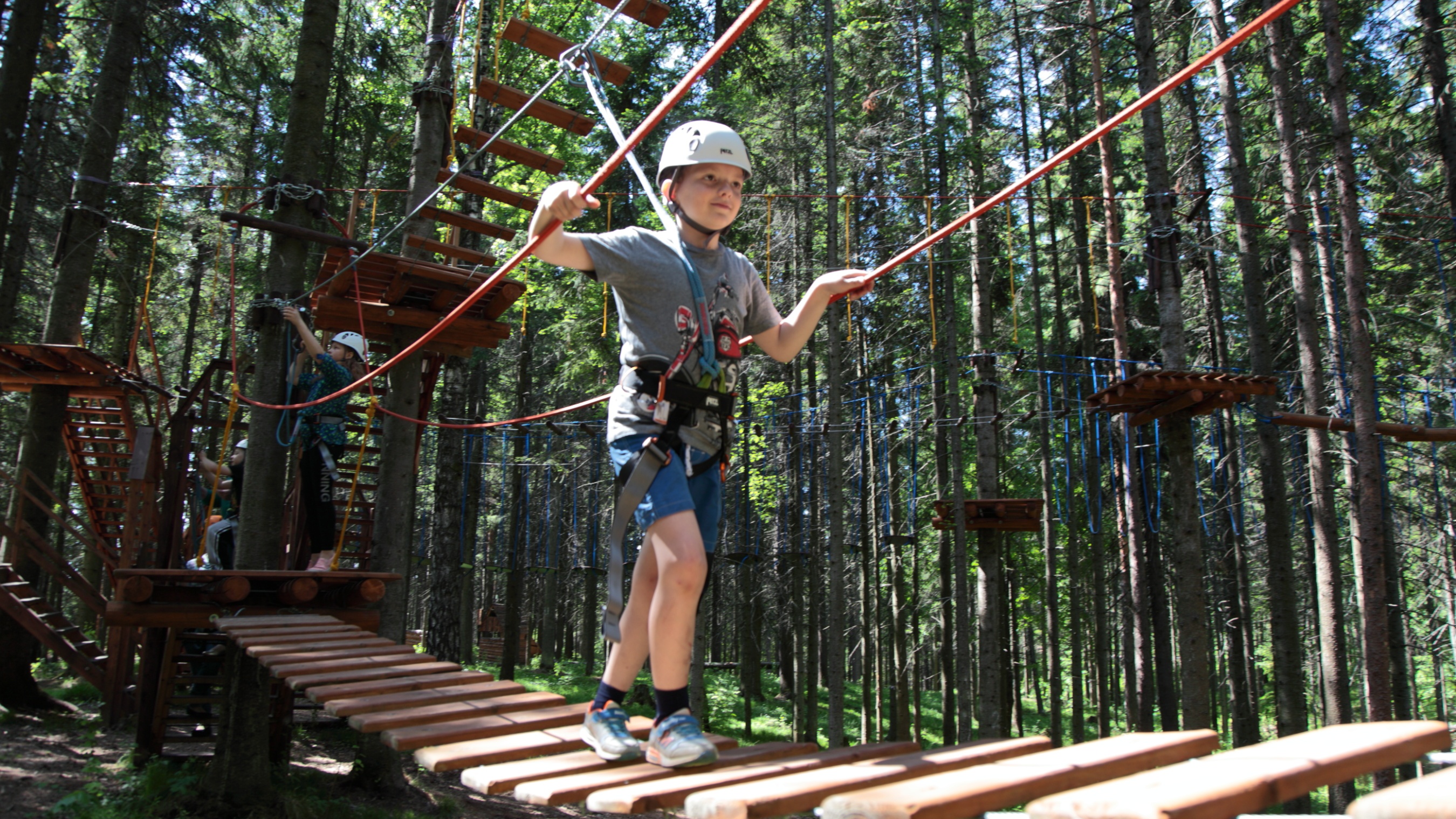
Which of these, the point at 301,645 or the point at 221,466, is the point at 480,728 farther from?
the point at 221,466

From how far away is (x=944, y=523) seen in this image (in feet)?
46.8

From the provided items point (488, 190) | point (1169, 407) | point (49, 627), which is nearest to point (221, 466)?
point (488, 190)

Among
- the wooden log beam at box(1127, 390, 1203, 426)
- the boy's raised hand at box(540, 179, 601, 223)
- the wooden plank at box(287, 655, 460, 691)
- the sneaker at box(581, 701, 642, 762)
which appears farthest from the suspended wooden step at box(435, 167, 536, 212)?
the wooden log beam at box(1127, 390, 1203, 426)

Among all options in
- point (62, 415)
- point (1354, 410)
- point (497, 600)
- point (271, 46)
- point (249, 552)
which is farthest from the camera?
point (497, 600)

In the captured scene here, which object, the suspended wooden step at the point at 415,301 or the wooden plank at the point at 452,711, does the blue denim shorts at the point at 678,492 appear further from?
the suspended wooden step at the point at 415,301

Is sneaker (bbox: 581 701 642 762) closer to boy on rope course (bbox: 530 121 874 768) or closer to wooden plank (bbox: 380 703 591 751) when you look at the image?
boy on rope course (bbox: 530 121 874 768)

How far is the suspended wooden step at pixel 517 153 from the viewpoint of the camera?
6570 mm

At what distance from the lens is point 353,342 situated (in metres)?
7.54

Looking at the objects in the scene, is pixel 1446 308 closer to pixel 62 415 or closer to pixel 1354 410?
pixel 1354 410

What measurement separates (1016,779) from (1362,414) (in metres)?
9.55

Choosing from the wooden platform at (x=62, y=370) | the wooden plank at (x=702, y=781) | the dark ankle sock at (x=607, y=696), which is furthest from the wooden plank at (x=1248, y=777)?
the wooden platform at (x=62, y=370)

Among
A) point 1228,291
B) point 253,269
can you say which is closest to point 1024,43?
point 1228,291

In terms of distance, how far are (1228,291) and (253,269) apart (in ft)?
71.4

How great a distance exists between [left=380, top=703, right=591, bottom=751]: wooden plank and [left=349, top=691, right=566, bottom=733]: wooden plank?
0.04m
